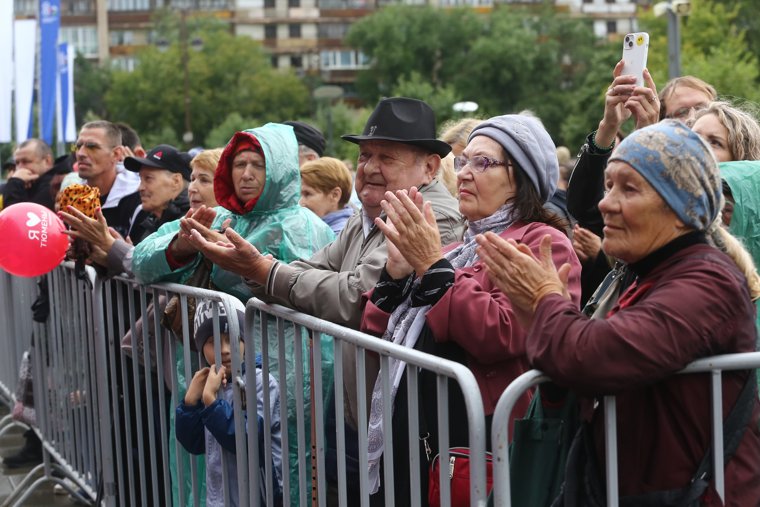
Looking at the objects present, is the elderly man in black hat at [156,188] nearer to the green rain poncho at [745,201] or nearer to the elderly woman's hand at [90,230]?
the elderly woman's hand at [90,230]

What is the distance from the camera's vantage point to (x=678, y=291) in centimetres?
249

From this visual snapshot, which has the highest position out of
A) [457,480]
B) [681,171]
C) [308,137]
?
[681,171]

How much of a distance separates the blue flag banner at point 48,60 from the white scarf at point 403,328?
16.6m

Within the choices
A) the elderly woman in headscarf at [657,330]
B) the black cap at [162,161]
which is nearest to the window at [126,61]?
the black cap at [162,161]

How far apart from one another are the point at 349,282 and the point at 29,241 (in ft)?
8.02

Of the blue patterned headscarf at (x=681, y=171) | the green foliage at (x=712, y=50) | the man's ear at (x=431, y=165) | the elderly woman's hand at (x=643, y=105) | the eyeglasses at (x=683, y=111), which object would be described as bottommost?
the man's ear at (x=431, y=165)

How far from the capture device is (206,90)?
3270 inches

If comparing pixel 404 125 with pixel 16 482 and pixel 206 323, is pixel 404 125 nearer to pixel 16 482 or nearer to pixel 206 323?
pixel 206 323

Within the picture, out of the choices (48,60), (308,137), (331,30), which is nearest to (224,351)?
(308,137)

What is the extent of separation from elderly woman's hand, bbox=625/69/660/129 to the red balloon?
323 cm

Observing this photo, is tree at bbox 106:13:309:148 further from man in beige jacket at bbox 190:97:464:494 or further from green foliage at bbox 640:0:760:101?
man in beige jacket at bbox 190:97:464:494

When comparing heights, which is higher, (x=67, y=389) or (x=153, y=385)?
(x=153, y=385)

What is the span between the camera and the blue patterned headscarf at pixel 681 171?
103 inches

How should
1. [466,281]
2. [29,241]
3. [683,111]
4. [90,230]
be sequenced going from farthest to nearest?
[29,241] < [90,230] < [683,111] < [466,281]
